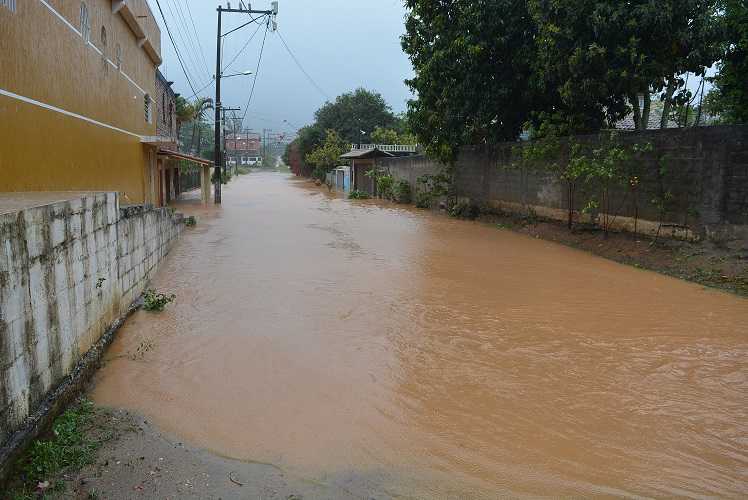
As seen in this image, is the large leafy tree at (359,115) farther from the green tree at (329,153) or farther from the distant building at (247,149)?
the distant building at (247,149)

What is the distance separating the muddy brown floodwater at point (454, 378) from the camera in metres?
4.07

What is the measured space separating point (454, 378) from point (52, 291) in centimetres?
345

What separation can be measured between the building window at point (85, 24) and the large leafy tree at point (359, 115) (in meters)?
46.5

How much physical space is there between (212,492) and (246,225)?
→ 16239 millimetres

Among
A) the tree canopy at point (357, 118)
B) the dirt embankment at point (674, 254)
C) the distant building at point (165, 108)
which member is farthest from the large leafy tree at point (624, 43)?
the tree canopy at point (357, 118)

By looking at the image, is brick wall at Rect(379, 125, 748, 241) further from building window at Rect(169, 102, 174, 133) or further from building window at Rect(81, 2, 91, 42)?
building window at Rect(169, 102, 174, 133)

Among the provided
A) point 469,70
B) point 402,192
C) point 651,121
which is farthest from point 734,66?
point 402,192

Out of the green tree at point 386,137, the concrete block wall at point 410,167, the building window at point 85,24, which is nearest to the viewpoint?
the building window at point 85,24

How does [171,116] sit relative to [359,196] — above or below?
above

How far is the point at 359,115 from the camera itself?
5812 centimetres

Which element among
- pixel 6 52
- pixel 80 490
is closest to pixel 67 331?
pixel 80 490

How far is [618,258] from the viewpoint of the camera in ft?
40.2

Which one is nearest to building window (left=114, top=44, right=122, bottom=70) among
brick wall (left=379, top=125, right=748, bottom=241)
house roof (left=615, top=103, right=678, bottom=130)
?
brick wall (left=379, top=125, right=748, bottom=241)

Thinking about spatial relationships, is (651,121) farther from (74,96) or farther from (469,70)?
(74,96)
